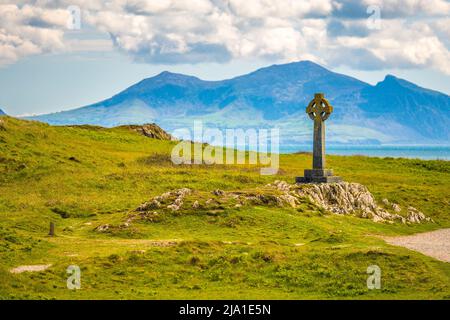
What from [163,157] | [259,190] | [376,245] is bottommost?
[376,245]

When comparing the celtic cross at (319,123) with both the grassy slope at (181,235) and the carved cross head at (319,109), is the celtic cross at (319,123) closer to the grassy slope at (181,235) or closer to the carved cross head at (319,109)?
the carved cross head at (319,109)

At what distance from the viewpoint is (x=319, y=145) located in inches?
2237

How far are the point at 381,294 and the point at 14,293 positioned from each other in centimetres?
1364

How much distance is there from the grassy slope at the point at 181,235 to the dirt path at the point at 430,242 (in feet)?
4.49

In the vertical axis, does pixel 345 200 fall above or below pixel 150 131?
below

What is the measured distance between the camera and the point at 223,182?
215ft

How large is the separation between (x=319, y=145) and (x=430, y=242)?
50.3 ft


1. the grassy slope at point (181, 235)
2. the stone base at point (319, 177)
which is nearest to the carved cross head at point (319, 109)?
the stone base at point (319, 177)

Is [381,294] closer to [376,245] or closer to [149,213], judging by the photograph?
[376,245]

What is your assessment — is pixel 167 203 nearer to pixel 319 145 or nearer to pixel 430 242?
pixel 319 145

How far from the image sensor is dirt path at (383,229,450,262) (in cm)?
3703

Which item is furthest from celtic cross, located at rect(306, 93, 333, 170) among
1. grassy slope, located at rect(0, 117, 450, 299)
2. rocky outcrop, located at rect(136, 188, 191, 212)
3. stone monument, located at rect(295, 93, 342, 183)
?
rocky outcrop, located at rect(136, 188, 191, 212)

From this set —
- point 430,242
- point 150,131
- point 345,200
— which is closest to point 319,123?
point 345,200
